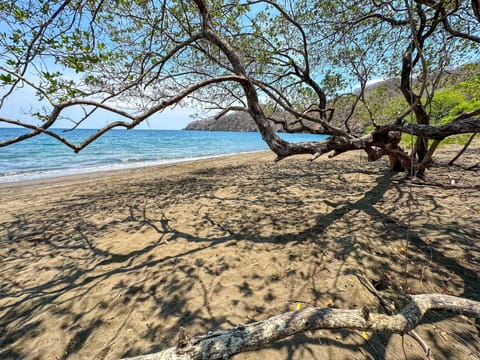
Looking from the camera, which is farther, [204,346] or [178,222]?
[178,222]

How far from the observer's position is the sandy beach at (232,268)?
1.88m

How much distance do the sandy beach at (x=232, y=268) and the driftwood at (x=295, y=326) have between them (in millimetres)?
521

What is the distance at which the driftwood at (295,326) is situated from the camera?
1.16 m

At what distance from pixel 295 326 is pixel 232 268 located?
5.25 feet

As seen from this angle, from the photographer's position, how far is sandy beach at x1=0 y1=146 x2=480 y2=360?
1.88 meters

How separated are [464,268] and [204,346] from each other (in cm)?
320

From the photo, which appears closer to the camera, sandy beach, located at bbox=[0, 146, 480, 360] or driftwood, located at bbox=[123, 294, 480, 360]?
driftwood, located at bbox=[123, 294, 480, 360]

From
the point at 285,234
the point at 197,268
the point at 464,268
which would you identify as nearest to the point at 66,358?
the point at 197,268

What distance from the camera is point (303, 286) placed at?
7.89 feet

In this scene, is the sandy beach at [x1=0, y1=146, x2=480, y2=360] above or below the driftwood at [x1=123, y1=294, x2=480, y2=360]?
below

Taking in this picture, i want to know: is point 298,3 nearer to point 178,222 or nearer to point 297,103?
point 297,103

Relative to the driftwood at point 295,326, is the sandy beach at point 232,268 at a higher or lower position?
lower

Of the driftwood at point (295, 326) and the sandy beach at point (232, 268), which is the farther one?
the sandy beach at point (232, 268)

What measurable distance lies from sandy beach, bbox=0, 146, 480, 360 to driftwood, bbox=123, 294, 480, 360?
0.52 meters
